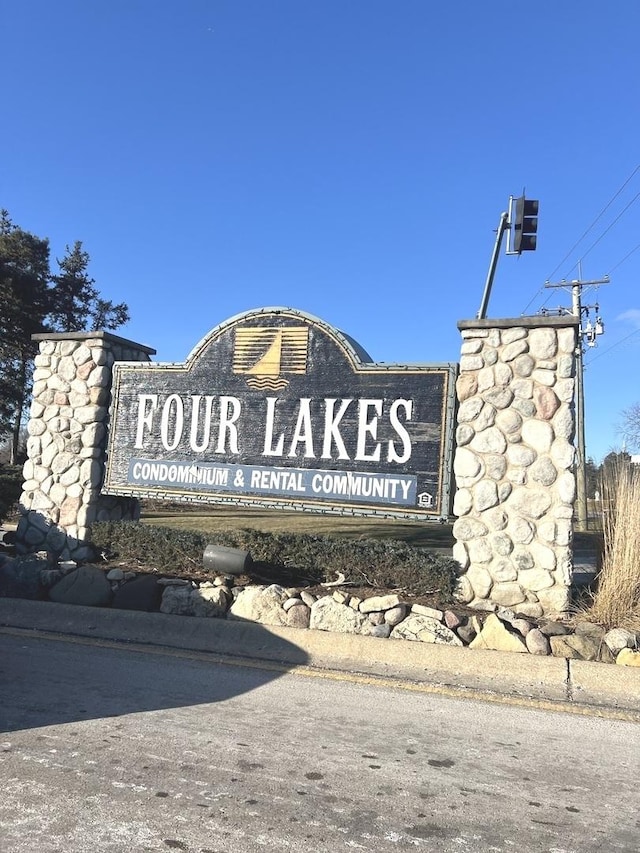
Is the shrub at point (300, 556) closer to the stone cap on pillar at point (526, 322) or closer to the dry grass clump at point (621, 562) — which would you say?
the dry grass clump at point (621, 562)

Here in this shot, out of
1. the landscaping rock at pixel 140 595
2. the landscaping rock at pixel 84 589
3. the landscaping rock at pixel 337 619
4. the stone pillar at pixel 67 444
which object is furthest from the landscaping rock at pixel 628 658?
the stone pillar at pixel 67 444

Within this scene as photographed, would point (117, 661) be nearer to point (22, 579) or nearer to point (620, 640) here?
point (22, 579)

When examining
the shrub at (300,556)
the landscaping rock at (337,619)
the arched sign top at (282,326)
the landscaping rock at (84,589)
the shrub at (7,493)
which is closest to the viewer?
the landscaping rock at (337,619)

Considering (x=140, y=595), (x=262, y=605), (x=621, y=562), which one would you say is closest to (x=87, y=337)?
(x=140, y=595)

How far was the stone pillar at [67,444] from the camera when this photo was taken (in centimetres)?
870

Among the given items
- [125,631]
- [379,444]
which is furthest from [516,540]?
[125,631]

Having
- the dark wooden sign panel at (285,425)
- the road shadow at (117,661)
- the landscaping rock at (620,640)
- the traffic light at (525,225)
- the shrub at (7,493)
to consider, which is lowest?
the road shadow at (117,661)

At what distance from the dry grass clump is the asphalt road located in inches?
62.8

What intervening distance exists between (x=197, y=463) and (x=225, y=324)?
6.00 ft

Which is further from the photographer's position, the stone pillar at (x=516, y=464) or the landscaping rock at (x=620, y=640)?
the stone pillar at (x=516, y=464)

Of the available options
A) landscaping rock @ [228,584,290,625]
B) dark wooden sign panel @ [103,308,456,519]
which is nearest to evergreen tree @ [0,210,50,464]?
dark wooden sign panel @ [103,308,456,519]

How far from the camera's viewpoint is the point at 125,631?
639cm

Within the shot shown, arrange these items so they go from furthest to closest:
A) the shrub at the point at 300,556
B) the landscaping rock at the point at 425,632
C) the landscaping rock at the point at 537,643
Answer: the shrub at the point at 300,556, the landscaping rock at the point at 425,632, the landscaping rock at the point at 537,643

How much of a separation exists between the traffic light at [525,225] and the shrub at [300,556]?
5923mm
